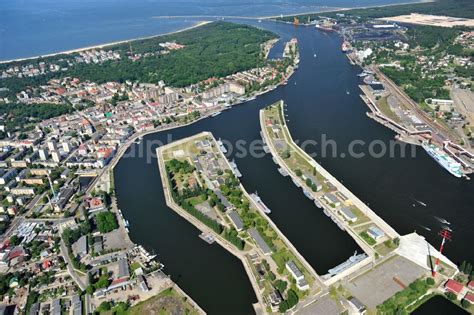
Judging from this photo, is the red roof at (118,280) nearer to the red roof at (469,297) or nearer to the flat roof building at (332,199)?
the flat roof building at (332,199)

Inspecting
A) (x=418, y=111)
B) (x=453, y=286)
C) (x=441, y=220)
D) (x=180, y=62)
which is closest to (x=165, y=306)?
(x=453, y=286)

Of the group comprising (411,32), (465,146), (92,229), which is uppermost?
(411,32)

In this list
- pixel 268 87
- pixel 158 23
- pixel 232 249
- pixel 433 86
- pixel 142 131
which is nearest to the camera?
pixel 232 249

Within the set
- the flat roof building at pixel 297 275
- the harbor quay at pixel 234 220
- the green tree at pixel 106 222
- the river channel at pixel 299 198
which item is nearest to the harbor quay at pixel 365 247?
the river channel at pixel 299 198

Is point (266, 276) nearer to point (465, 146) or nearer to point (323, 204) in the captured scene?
point (323, 204)

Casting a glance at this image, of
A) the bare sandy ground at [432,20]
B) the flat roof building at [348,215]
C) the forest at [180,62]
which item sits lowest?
the flat roof building at [348,215]

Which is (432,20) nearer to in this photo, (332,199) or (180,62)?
(180,62)

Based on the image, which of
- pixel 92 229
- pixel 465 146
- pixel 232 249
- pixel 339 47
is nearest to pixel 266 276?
pixel 232 249
